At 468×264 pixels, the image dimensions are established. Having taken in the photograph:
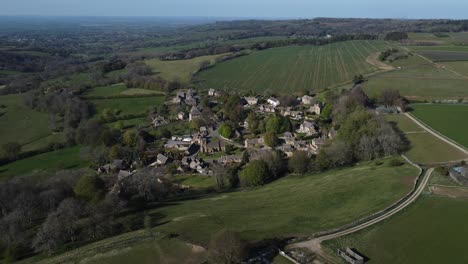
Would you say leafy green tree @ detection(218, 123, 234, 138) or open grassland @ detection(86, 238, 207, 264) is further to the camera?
leafy green tree @ detection(218, 123, 234, 138)

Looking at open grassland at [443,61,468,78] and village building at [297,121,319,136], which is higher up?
open grassland at [443,61,468,78]

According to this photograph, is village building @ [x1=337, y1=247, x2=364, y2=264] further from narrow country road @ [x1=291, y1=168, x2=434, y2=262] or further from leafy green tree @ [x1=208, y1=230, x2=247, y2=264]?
leafy green tree @ [x1=208, y1=230, x2=247, y2=264]

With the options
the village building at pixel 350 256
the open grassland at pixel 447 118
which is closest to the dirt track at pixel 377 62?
the open grassland at pixel 447 118

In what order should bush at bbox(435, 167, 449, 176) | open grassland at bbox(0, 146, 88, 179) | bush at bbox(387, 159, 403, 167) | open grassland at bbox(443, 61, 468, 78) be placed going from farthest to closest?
open grassland at bbox(443, 61, 468, 78) → open grassland at bbox(0, 146, 88, 179) → bush at bbox(387, 159, 403, 167) → bush at bbox(435, 167, 449, 176)

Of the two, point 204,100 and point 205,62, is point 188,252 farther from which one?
point 205,62

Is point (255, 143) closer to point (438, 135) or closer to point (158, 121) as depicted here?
point (158, 121)

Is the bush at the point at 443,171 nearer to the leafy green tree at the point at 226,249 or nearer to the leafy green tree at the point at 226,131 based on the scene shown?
the leafy green tree at the point at 226,249

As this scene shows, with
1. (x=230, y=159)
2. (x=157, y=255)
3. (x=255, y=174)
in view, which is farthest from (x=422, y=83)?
(x=157, y=255)

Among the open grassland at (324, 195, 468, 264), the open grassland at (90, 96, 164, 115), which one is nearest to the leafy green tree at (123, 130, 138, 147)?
the open grassland at (90, 96, 164, 115)
